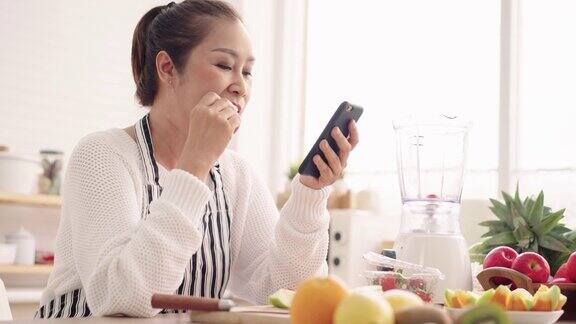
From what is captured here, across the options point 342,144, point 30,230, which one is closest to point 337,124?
point 342,144

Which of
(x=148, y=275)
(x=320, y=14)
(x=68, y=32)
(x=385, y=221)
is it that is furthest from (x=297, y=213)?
(x=320, y=14)

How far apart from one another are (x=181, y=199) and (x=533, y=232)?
3.04ft

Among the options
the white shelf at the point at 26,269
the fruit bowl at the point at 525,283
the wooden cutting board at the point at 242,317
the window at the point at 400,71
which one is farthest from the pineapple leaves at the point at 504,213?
the white shelf at the point at 26,269

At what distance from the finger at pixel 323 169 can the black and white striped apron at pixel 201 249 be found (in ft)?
0.94

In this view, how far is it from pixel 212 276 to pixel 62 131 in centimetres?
231

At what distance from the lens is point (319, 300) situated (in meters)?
0.72

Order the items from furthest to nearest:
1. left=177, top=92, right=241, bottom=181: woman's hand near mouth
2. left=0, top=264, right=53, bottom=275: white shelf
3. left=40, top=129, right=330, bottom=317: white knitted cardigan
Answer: left=0, top=264, right=53, bottom=275: white shelf < left=177, top=92, right=241, bottom=181: woman's hand near mouth < left=40, top=129, right=330, bottom=317: white knitted cardigan

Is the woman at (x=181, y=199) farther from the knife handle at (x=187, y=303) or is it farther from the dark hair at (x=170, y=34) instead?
the knife handle at (x=187, y=303)

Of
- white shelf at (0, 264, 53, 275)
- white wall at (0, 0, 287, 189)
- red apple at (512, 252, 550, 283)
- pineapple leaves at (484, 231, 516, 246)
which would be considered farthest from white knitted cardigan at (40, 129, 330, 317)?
white wall at (0, 0, 287, 189)

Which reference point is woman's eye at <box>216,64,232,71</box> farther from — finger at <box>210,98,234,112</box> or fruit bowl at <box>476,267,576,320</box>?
fruit bowl at <box>476,267,576,320</box>

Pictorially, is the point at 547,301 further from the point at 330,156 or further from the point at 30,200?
the point at 30,200

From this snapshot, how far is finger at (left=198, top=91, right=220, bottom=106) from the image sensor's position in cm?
141

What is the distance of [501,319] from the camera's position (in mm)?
608

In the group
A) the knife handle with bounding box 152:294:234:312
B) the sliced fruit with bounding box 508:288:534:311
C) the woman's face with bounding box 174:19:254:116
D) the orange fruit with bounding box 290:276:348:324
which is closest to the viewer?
the orange fruit with bounding box 290:276:348:324
